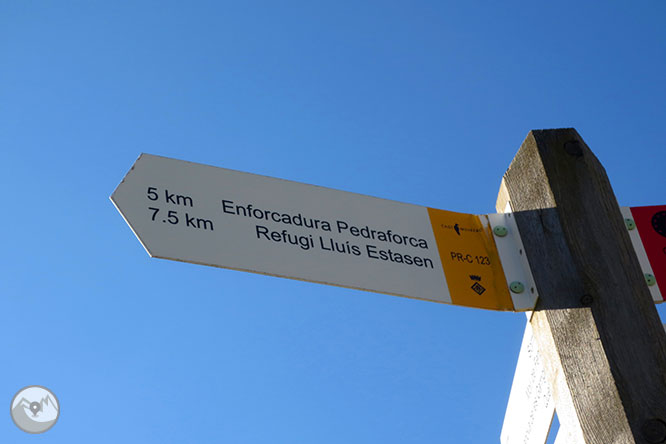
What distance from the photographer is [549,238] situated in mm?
1586

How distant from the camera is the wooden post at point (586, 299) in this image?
52.2 inches

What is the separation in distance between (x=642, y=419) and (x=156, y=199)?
3.32 ft

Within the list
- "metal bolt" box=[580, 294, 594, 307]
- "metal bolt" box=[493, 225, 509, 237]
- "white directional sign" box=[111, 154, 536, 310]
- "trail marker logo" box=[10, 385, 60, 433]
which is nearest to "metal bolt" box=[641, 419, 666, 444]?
"metal bolt" box=[580, 294, 594, 307]

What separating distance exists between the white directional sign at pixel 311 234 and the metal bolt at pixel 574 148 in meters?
0.22

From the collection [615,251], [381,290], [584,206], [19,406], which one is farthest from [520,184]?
[19,406]

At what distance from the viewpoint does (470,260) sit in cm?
170

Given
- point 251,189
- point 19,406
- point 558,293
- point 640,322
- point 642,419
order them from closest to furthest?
point 642,419 → point 640,322 → point 558,293 → point 251,189 → point 19,406

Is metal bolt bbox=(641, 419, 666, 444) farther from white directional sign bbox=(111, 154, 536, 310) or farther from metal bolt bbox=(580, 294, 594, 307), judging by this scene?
white directional sign bbox=(111, 154, 536, 310)

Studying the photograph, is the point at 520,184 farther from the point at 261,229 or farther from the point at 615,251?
the point at 261,229

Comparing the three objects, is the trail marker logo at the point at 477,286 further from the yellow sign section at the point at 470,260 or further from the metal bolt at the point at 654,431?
the metal bolt at the point at 654,431

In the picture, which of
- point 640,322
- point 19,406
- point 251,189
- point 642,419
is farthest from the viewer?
point 19,406

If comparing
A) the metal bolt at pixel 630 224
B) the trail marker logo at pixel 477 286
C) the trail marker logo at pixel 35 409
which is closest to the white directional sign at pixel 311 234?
the trail marker logo at pixel 477 286

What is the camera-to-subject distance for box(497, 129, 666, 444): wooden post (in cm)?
133

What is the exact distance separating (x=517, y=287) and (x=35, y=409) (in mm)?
3620
